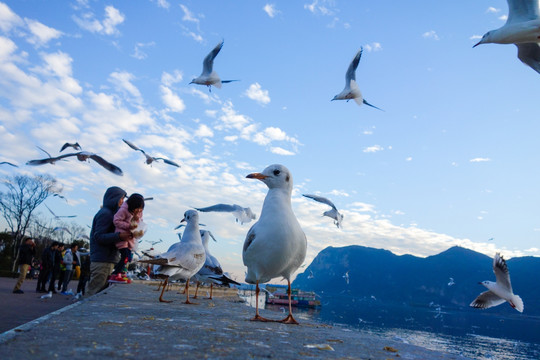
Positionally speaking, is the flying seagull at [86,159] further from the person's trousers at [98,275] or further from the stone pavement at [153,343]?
the stone pavement at [153,343]

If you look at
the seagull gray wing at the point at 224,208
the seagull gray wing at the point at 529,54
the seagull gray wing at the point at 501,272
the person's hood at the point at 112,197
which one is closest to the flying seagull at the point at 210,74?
the seagull gray wing at the point at 224,208

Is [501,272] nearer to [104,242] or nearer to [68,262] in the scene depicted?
[104,242]

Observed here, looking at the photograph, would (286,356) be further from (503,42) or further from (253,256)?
(503,42)

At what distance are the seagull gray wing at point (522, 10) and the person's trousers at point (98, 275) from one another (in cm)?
852

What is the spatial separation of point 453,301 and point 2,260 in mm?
161429

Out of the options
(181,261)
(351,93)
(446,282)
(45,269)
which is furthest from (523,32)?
(446,282)

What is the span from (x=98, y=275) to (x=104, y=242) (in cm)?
67

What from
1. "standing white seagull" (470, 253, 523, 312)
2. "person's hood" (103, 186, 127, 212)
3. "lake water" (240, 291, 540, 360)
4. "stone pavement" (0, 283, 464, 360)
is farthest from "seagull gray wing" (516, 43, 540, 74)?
"lake water" (240, 291, 540, 360)

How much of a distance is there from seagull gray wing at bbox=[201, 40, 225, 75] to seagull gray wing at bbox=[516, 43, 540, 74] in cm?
853

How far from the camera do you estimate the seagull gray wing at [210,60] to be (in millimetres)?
12578

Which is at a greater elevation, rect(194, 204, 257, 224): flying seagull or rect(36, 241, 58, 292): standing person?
rect(194, 204, 257, 224): flying seagull

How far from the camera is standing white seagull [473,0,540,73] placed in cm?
689

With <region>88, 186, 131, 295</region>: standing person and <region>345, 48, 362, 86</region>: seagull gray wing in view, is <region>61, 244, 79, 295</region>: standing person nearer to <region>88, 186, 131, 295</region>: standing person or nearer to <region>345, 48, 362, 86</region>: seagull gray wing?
<region>88, 186, 131, 295</region>: standing person

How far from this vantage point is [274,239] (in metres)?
4.04
